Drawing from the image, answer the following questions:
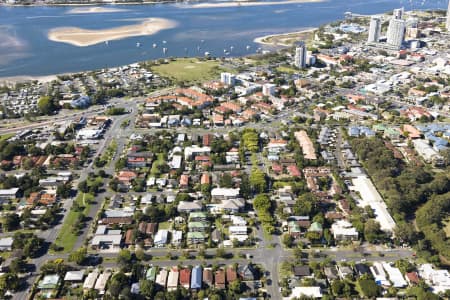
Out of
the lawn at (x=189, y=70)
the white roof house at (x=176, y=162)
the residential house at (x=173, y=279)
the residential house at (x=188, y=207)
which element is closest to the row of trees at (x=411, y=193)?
the residential house at (x=188, y=207)

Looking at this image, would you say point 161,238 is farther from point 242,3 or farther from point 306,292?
point 242,3

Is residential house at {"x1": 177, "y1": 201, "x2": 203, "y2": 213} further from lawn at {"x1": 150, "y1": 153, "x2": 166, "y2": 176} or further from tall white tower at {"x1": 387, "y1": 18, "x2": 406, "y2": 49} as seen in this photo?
tall white tower at {"x1": 387, "y1": 18, "x2": 406, "y2": 49}

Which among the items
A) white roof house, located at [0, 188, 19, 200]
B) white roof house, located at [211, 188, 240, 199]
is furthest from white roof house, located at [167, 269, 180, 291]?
white roof house, located at [0, 188, 19, 200]

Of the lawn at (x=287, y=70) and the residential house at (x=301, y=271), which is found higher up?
the lawn at (x=287, y=70)

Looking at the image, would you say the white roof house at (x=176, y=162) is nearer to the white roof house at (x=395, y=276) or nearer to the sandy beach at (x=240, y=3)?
the white roof house at (x=395, y=276)

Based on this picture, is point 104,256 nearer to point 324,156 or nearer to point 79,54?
point 324,156
